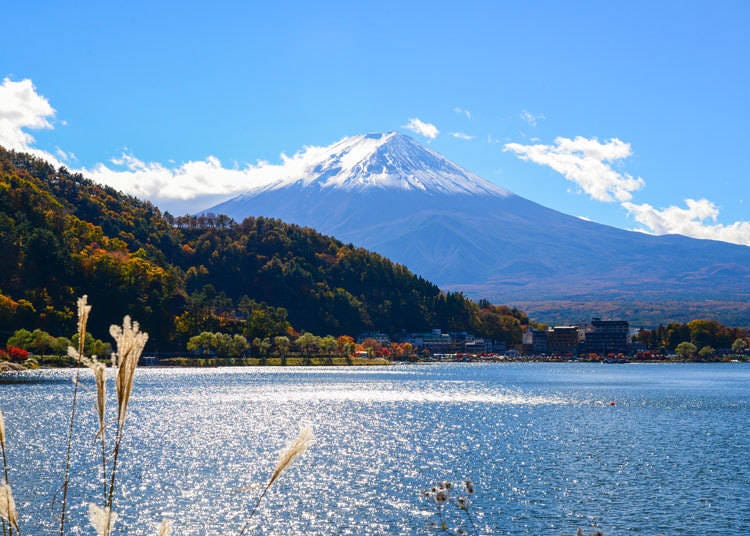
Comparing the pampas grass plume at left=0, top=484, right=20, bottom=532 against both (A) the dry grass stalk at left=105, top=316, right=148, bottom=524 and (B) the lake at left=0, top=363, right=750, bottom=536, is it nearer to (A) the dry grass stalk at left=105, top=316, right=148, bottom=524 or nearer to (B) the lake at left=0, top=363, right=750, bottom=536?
(A) the dry grass stalk at left=105, top=316, right=148, bottom=524

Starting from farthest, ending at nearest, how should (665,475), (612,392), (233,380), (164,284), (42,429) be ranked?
1. (164,284)
2. (233,380)
3. (612,392)
4. (42,429)
5. (665,475)

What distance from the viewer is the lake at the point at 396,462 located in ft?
104

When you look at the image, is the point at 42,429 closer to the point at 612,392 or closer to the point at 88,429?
the point at 88,429

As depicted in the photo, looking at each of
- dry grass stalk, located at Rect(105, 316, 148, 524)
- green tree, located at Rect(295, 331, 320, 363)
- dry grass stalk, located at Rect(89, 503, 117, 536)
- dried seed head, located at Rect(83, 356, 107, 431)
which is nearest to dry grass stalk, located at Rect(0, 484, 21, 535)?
dry grass stalk, located at Rect(89, 503, 117, 536)

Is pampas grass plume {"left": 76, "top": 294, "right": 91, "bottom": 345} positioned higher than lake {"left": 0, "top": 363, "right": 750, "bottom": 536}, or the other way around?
pampas grass plume {"left": 76, "top": 294, "right": 91, "bottom": 345}

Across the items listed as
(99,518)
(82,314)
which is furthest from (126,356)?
(99,518)

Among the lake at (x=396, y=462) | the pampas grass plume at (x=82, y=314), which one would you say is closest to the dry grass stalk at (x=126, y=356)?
the pampas grass plume at (x=82, y=314)

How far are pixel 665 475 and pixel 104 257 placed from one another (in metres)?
136

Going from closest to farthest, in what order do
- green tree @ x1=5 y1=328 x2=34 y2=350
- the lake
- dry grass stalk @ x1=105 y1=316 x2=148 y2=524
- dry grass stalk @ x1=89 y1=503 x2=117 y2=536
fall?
dry grass stalk @ x1=89 y1=503 x2=117 y2=536, dry grass stalk @ x1=105 y1=316 x2=148 y2=524, the lake, green tree @ x1=5 y1=328 x2=34 y2=350

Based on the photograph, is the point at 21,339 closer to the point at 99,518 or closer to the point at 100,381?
the point at 100,381

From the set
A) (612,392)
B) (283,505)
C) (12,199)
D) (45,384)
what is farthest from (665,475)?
(12,199)

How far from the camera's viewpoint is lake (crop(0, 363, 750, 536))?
3164 cm

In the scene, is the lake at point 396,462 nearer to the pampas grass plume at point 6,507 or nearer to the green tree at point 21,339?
the pampas grass plume at point 6,507

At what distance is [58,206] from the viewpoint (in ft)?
597
